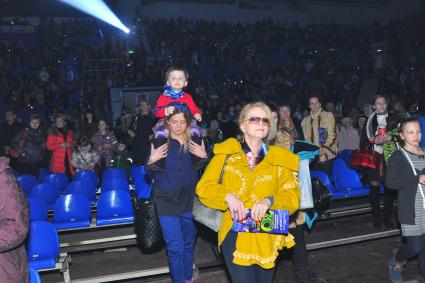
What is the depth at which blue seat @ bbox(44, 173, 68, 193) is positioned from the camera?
689cm

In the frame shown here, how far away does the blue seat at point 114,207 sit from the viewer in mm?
5629

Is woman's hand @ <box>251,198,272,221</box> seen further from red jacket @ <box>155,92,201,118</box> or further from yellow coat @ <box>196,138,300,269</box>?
red jacket @ <box>155,92,201,118</box>

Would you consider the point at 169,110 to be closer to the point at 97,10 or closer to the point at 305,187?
the point at 305,187

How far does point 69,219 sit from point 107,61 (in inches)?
479

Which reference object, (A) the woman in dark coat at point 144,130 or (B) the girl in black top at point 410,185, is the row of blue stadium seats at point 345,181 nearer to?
(B) the girl in black top at point 410,185

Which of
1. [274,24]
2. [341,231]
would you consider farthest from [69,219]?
[274,24]

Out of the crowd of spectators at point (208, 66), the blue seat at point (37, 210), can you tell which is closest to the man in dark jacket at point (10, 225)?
the blue seat at point (37, 210)

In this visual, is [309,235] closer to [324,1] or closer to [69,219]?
[69,219]

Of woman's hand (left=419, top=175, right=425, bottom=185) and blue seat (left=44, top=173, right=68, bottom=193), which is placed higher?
woman's hand (left=419, top=175, right=425, bottom=185)

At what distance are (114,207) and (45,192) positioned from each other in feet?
4.08

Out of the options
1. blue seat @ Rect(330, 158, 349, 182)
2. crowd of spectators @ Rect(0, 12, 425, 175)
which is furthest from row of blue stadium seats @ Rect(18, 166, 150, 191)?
crowd of spectators @ Rect(0, 12, 425, 175)

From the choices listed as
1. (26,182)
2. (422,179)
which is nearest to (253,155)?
(422,179)

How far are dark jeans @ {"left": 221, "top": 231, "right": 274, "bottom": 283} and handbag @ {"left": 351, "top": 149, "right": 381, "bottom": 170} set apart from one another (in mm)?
3089

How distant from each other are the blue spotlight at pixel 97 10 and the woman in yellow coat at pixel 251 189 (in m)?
18.2
